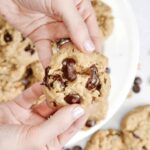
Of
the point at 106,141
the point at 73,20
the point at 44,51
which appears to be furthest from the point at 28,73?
the point at 73,20

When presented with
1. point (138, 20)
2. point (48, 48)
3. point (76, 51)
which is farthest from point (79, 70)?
point (138, 20)

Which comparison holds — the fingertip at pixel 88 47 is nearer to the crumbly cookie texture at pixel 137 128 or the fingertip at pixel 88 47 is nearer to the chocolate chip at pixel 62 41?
the chocolate chip at pixel 62 41

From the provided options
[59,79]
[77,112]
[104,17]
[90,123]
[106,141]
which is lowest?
[106,141]

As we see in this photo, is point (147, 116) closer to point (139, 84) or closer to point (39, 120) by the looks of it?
point (139, 84)

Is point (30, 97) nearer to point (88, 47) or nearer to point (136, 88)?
point (88, 47)

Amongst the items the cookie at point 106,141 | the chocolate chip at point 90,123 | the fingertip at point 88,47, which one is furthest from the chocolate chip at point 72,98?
the cookie at point 106,141

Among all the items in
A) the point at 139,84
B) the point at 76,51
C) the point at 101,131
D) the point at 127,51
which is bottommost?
the point at 101,131

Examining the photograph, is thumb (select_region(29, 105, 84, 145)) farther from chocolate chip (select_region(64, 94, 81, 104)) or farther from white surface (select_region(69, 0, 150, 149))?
white surface (select_region(69, 0, 150, 149))

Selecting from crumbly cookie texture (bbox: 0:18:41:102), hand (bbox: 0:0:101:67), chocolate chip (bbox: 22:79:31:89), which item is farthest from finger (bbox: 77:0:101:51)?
chocolate chip (bbox: 22:79:31:89)
